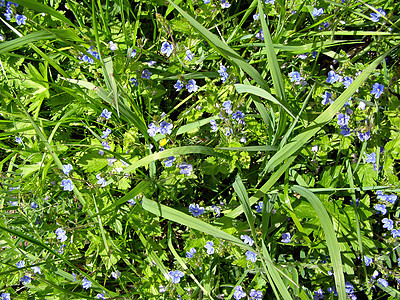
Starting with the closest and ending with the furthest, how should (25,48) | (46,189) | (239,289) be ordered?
(239,289) → (46,189) → (25,48)

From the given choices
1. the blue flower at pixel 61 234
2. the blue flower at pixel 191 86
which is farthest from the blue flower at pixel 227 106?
the blue flower at pixel 61 234

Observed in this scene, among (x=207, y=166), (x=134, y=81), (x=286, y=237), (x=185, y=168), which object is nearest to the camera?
(x=185, y=168)

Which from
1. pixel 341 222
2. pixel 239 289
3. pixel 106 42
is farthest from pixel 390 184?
pixel 106 42

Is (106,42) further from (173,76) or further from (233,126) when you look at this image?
(233,126)

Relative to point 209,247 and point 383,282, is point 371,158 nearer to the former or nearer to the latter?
point 383,282

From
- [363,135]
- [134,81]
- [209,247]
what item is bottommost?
[209,247]

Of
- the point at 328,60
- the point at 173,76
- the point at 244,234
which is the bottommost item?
the point at 244,234

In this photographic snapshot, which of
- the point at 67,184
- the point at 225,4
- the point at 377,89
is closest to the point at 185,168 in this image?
the point at 67,184

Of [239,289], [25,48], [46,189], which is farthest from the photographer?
[25,48]
